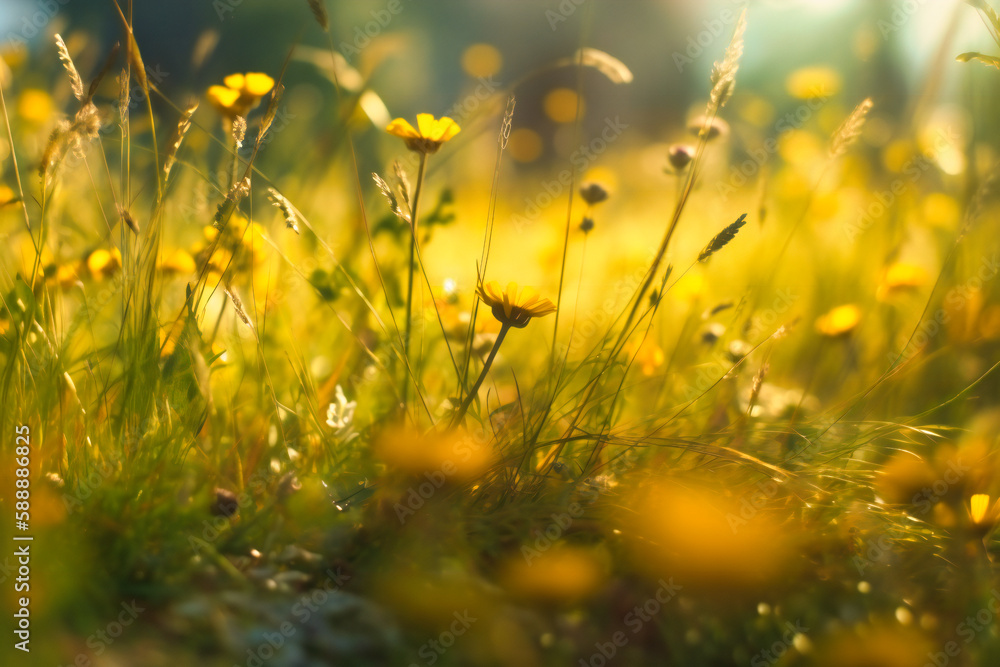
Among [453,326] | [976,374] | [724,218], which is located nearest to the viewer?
[453,326]

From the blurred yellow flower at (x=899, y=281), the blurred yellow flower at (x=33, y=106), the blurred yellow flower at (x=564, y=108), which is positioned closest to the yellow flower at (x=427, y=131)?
the blurred yellow flower at (x=899, y=281)

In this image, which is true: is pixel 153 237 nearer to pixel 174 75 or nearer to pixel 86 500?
pixel 86 500

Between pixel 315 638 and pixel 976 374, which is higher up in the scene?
pixel 315 638

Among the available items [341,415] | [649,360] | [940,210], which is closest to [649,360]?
[649,360]

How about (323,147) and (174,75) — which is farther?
(174,75)

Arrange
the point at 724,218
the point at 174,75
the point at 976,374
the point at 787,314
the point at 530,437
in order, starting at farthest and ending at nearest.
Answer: the point at 174,75 → the point at 724,218 → the point at 787,314 → the point at 976,374 → the point at 530,437

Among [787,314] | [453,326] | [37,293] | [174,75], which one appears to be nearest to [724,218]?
[787,314]

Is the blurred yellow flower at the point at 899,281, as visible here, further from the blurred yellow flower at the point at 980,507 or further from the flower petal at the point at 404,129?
the flower petal at the point at 404,129

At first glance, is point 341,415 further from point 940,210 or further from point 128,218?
point 940,210
